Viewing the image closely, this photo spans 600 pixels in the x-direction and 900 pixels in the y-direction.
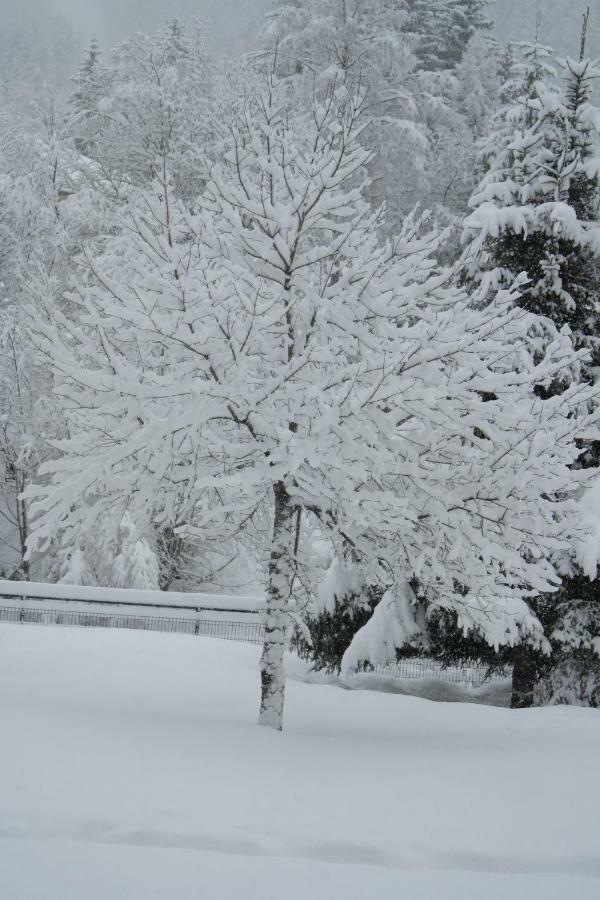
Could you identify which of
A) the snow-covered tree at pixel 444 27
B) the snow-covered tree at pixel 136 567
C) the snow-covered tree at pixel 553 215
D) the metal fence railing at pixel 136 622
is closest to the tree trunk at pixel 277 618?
the snow-covered tree at pixel 553 215

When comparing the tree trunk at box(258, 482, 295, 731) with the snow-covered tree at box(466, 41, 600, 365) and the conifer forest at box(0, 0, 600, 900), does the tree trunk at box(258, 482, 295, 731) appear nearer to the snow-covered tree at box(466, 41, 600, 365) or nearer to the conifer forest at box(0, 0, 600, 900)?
the conifer forest at box(0, 0, 600, 900)

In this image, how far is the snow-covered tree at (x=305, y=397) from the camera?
22.2 ft

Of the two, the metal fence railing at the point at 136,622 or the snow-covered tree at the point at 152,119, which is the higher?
the snow-covered tree at the point at 152,119

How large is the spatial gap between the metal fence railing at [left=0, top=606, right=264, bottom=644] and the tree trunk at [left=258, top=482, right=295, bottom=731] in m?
12.2

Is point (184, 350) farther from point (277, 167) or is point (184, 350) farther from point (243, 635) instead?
point (243, 635)

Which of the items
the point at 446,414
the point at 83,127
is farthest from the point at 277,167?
the point at 83,127

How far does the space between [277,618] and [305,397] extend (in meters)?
2.54

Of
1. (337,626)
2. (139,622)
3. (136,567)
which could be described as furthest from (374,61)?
(337,626)

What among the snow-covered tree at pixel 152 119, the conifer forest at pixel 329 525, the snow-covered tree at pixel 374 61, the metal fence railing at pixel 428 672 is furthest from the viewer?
the snow-covered tree at pixel 374 61

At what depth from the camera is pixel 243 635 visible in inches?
814

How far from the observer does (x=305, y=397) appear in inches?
270

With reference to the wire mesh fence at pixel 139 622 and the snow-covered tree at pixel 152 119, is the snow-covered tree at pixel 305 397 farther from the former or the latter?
the wire mesh fence at pixel 139 622

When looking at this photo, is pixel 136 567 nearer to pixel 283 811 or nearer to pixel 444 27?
pixel 283 811

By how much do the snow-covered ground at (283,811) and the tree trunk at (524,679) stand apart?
3.38 m
